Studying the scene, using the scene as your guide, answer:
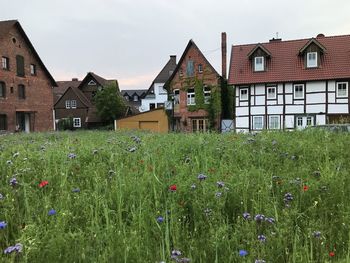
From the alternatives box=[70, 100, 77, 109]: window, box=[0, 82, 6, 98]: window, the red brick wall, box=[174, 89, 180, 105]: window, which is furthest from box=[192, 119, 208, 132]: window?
box=[70, 100, 77, 109]: window

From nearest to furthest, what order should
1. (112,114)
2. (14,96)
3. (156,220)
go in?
(156,220) → (14,96) → (112,114)

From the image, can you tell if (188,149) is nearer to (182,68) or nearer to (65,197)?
(65,197)

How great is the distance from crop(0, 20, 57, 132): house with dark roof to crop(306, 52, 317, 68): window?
3088 cm

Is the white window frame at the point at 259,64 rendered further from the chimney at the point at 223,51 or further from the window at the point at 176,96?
the window at the point at 176,96

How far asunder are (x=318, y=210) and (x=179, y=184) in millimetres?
1460

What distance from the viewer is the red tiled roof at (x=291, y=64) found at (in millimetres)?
32594

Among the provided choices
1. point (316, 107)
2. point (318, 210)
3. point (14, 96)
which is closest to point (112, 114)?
point (14, 96)

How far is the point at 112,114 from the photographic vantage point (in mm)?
55125

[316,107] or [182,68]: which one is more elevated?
[182,68]

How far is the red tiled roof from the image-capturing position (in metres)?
32.6

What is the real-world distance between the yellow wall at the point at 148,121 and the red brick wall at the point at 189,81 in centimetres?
266

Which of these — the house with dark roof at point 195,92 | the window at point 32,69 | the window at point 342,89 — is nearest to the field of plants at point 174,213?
the window at point 342,89

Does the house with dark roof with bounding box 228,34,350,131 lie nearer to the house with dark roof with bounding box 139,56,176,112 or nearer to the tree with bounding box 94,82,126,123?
the tree with bounding box 94,82,126,123

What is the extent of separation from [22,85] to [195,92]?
797 inches
